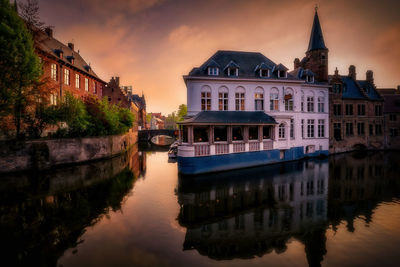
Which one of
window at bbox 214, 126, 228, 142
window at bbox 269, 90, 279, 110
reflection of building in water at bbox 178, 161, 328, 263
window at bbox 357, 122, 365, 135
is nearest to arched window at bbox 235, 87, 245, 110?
window at bbox 214, 126, 228, 142

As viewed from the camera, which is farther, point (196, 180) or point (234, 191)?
point (196, 180)

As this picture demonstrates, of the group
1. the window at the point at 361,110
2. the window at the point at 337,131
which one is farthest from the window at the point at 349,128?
the window at the point at 361,110

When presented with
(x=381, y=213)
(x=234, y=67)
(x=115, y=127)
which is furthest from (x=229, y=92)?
(x=115, y=127)

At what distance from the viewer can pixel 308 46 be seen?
89.8 feet

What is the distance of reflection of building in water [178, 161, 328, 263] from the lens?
636 centimetres

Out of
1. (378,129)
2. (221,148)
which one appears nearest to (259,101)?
(221,148)

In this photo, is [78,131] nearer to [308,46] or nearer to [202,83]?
[202,83]

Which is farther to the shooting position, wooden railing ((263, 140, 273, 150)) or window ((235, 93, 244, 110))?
window ((235, 93, 244, 110))

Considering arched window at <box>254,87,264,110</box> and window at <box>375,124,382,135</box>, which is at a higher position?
arched window at <box>254,87,264,110</box>

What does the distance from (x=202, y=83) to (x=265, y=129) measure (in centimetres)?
868

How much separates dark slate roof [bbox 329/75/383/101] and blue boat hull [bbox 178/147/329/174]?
1646 centimetres

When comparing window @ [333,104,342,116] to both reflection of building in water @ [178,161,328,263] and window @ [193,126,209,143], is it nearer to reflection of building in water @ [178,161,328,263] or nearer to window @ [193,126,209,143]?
reflection of building in water @ [178,161,328,263]

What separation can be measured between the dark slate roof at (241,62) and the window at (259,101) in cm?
211

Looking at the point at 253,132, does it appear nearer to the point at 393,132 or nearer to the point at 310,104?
the point at 310,104
